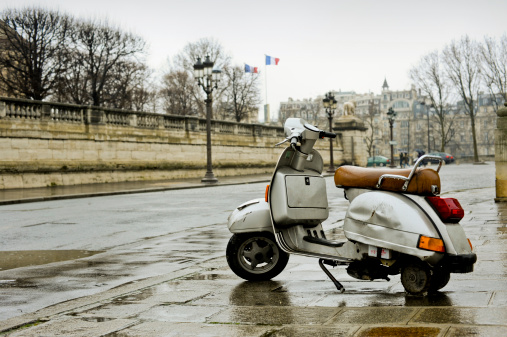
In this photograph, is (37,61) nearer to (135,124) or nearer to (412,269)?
(135,124)

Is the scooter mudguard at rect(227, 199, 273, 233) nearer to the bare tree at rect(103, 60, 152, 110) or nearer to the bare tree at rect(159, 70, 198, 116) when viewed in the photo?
the bare tree at rect(103, 60, 152, 110)

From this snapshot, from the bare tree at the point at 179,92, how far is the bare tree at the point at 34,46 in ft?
80.8

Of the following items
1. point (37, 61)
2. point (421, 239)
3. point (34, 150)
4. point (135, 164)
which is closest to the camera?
point (421, 239)

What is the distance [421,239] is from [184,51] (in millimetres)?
71130

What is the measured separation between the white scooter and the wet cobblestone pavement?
21cm

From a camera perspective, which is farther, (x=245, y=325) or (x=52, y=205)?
(x=52, y=205)

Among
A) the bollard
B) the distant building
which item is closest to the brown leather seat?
the bollard

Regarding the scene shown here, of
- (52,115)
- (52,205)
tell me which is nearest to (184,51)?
(52,115)

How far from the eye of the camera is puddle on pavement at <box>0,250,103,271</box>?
8.25 meters

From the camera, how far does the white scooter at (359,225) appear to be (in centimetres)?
512

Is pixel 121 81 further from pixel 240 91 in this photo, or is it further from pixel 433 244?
pixel 433 244

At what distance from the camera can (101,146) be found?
100 feet

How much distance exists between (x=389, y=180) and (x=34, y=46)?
148ft

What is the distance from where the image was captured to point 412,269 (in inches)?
208
